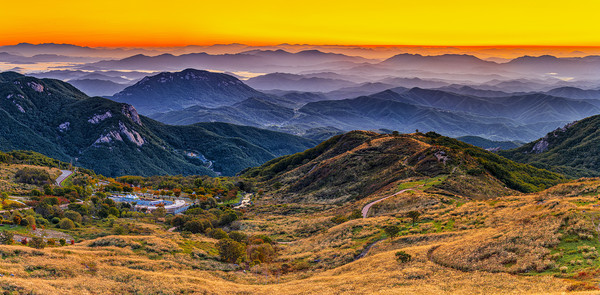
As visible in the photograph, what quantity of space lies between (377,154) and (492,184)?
38044mm

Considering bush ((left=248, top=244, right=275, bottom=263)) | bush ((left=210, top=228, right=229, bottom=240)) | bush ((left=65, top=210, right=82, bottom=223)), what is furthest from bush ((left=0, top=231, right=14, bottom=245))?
bush ((left=248, top=244, right=275, bottom=263))

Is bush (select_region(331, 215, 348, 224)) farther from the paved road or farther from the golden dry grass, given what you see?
the paved road

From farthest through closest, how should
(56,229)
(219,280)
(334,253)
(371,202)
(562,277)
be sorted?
(371,202), (56,229), (334,253), (219,280), (562,277)

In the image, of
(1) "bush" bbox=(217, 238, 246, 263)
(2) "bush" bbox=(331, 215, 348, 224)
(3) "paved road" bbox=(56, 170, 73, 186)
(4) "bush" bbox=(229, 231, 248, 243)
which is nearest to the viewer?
(1) "bush" bbox=(217, 238, 246, 263)

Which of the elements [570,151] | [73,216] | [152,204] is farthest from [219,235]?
[570,151]

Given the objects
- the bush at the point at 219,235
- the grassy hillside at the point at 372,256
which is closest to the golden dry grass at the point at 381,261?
the grassy hillside at the point at 372,256

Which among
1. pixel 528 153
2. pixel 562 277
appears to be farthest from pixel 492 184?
pixel 528 153

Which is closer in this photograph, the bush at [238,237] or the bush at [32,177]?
the bush at [238,237]

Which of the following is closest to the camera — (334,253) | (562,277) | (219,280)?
(562,277)

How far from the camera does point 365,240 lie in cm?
4681

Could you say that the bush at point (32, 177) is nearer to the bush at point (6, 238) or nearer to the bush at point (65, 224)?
the bush at point (65, 224)

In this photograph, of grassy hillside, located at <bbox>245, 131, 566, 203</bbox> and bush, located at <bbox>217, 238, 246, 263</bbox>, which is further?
grassy hillside, located at <bbox>245, 131, 566, 203</bbox>

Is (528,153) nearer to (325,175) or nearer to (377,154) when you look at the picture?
(377,154)

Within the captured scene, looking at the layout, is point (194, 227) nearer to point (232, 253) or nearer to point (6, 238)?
point (232, 253)
